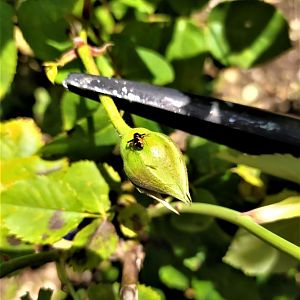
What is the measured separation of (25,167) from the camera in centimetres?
98

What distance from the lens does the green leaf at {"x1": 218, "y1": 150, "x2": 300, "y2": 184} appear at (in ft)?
2.59

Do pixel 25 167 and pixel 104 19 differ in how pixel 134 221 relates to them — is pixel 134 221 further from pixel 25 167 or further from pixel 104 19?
pixel 104 19

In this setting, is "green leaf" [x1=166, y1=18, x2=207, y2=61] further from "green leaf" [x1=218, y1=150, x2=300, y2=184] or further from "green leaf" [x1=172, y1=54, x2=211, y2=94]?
"green leaf" [x1=218, y1=150, x2=300, y2=184]

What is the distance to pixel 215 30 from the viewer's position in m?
1.14

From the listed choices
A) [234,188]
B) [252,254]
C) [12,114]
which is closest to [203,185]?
[234,188]

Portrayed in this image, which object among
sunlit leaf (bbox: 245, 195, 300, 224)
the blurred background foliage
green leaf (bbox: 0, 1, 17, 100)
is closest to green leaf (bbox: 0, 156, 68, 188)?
the blurred background foliage

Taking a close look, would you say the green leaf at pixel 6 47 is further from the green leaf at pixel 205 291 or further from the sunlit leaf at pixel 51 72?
the green leaf at pixel 205 291

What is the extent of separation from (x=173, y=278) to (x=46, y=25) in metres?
0.44

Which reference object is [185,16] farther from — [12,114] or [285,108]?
[285,108]

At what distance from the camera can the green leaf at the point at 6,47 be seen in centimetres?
91

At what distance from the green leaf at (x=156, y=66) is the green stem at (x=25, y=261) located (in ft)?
1.04

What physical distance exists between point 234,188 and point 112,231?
24 cm

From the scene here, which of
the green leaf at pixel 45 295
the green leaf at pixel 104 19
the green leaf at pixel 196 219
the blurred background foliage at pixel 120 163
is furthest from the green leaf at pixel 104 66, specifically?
the green leaf at pixel 45 295

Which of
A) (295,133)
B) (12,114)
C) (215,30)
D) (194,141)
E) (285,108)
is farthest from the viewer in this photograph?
(285,108)
